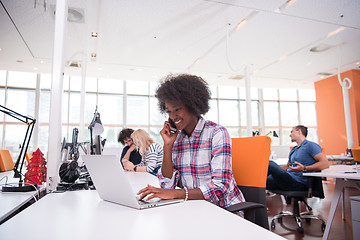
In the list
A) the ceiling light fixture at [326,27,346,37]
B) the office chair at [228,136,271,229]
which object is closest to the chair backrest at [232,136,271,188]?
the office chair at [228,136,271,229]

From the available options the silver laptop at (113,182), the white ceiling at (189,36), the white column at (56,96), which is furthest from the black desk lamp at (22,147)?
the white ceiling at (189,36)

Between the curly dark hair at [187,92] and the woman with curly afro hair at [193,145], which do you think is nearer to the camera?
the woman with curly afro hair at [193,145]

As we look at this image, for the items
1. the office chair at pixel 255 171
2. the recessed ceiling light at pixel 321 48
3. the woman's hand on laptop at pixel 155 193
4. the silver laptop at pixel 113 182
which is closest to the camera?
the silver laptop at pixel 113 182

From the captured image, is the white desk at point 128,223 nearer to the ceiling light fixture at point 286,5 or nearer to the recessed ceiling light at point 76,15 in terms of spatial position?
the recessed ceiling light at point 76,15

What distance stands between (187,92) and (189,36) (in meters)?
4.56

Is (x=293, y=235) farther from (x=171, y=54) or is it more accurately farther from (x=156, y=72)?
(x=156, y=72)

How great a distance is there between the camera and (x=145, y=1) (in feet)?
14.0

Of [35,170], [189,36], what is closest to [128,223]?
[35,170]

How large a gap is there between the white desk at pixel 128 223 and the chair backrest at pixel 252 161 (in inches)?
20.4

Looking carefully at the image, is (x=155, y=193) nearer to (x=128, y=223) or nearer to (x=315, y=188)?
(x=128, y=223)

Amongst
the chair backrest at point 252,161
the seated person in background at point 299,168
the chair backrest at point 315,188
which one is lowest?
the chair backrest at point 315,188

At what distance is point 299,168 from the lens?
9.86 ft

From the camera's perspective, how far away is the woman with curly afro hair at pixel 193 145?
1.25 m

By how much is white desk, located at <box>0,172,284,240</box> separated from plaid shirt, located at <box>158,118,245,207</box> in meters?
0.23
